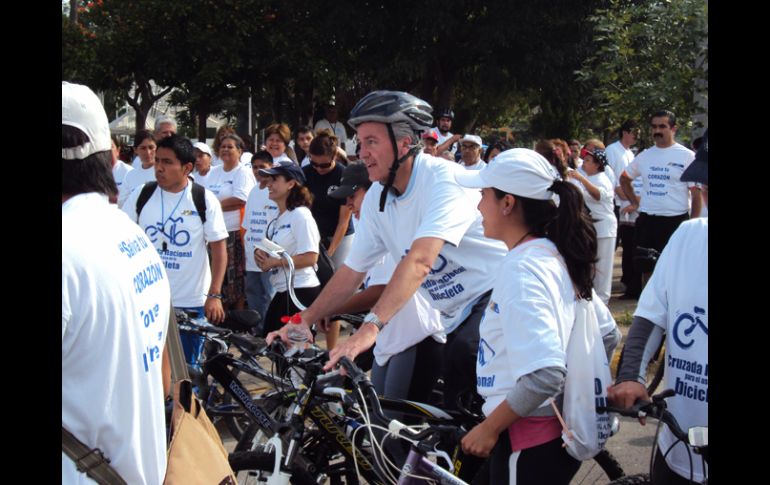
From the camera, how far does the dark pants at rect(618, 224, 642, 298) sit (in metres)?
11.3

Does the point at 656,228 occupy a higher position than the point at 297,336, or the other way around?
the point at 656,228

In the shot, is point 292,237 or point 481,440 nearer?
point 481,440

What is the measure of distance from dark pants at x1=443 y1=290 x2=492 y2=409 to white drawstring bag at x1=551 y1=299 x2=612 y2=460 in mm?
806

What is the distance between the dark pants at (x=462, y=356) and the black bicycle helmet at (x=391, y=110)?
81 centimetres

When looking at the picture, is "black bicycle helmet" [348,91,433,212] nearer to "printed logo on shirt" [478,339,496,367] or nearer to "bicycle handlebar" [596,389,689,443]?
"printed logo on shirt" [478,339,496,367]

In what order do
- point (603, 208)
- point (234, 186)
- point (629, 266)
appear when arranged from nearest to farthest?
point (234, 186), point (603, 208), point (629, 266)

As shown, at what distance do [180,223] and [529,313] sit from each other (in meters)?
3.65

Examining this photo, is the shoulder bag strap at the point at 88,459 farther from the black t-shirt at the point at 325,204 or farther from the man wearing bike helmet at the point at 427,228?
the black t-shirt at the point at 325,204

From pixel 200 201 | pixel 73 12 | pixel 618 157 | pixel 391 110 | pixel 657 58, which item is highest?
pixel 73 12

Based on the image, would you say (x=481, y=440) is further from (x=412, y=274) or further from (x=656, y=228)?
(x=656, y=228)

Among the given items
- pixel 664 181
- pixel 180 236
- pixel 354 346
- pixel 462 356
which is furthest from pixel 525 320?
pixel 664 181

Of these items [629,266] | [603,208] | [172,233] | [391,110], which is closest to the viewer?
[391,110]

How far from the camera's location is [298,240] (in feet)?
22.6
